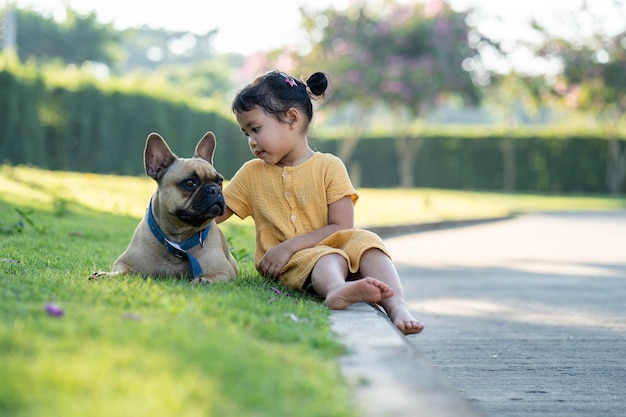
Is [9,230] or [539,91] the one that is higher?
[539,91]

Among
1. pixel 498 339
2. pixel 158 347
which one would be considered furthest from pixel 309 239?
pixel 158 347

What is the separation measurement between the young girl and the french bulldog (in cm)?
35

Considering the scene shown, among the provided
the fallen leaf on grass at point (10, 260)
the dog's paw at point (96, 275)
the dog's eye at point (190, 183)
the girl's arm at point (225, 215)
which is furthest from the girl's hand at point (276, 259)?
the fallen leaf on grass at point (10, 260)

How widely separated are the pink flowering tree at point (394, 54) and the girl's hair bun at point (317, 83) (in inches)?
923

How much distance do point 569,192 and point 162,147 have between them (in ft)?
102

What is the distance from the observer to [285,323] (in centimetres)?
346

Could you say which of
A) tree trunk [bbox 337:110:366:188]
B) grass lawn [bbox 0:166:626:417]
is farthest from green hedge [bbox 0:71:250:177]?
grass lawn [bbox 0:166:626:417]

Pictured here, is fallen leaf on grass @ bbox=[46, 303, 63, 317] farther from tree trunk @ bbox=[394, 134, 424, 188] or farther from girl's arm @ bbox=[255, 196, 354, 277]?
tree trunk @ bbox=[394, 134, 424, 188]

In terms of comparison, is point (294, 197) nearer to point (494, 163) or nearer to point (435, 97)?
point (435, 97)

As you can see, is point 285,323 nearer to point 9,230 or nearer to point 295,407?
point 295,407

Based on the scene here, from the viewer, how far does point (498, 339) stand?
17.1ft

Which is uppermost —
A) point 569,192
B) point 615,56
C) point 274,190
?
point 615,56

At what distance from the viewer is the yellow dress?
4895 millimetres

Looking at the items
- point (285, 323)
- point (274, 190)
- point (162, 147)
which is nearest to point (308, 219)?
point (274, 190)
